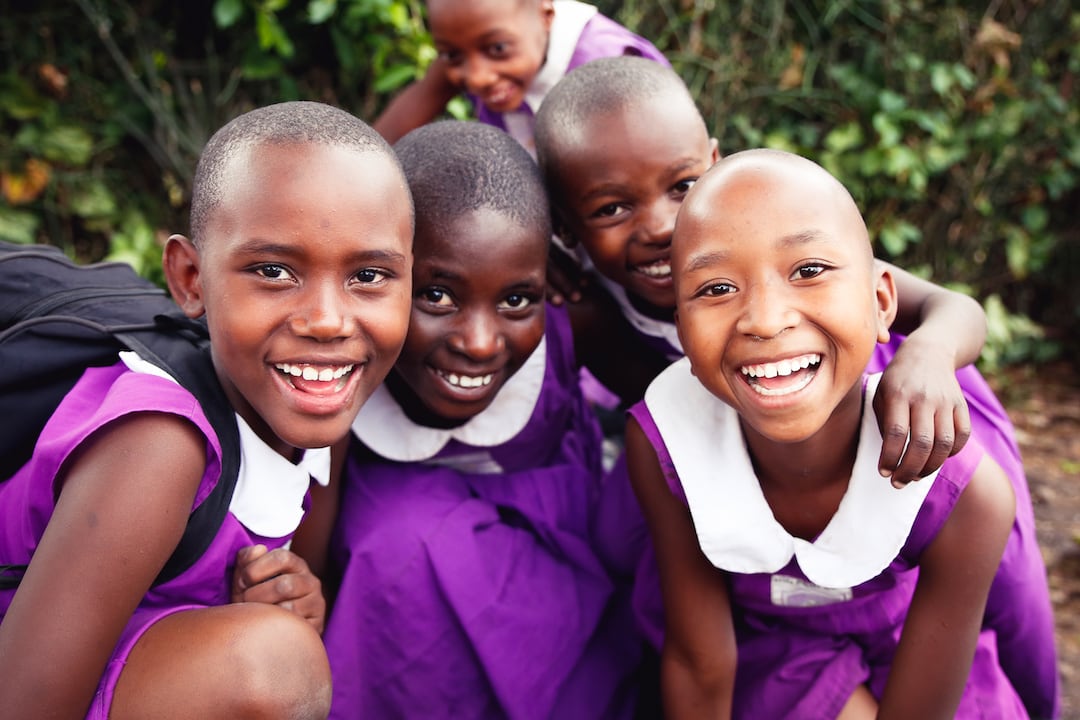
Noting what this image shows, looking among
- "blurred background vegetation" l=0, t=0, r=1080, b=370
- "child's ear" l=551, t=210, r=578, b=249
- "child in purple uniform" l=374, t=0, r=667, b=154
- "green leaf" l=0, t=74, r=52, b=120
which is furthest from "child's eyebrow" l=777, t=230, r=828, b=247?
"green leaf" l=0, t=74, r=52, b=120

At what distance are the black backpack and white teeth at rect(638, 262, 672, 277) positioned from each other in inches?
34.4

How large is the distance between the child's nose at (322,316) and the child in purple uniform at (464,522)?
329mm

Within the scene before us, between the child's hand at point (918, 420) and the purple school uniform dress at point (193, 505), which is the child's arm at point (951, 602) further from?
the purple school uniform dress at point (193, 505)

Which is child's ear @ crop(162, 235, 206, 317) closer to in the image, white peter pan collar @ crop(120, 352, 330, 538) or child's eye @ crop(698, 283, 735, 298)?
white peter pan collar @ crop(120, 352, 330, 538)

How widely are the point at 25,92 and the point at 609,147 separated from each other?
2215mm

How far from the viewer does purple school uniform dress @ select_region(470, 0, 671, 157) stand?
8.43 feet

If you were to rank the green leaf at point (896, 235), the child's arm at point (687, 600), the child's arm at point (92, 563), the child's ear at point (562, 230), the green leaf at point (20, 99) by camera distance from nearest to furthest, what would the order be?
the child's arm at point (92, 563) < the child's arm at point (687, 600) < the child's ear at point (562, 230) < the green leaf at point (20, 99) < the green leaf at point (896, 235)

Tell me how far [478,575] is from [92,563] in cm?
78

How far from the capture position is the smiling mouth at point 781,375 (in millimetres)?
1442

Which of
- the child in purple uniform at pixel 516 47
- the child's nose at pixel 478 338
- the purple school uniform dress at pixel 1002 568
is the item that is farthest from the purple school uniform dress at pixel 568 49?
the child's nose at pixel 478 338

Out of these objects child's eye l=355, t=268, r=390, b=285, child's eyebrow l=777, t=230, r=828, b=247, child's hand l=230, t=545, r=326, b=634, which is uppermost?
child's eyebrow l=777, t=230, r=828, b=247

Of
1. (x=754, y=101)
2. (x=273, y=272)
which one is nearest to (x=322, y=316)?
(x=273, y=272)

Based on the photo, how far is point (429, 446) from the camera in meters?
1.98

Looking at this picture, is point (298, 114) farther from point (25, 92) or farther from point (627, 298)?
point (25, 92)
